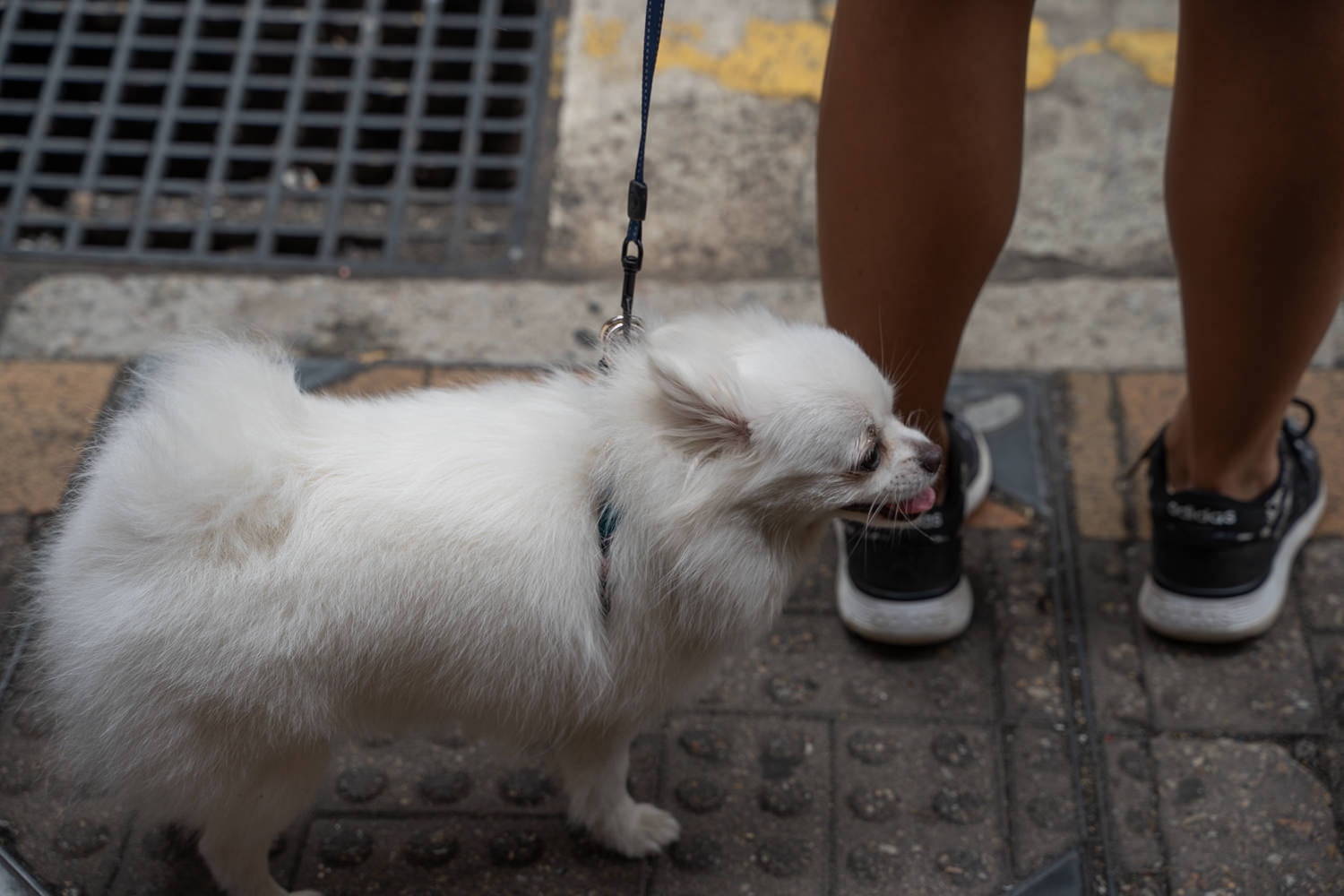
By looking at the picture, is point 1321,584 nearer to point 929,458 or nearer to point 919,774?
point 919,774

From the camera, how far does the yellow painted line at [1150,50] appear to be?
353cm

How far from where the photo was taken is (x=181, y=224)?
3.33 meters

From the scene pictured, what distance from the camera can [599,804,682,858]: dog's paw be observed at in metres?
2.13

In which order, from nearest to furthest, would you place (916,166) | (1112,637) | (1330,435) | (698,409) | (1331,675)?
(698,409) → (916,166) → (1331,675) → (1112,637) → (1330,435)

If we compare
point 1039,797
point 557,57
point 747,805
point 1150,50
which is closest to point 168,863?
point 747,805

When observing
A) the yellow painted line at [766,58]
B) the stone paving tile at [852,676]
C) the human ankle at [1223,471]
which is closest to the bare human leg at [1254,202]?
the human ankle at [1223,471]

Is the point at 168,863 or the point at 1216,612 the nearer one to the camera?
the point at 168,863

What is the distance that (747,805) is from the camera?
2256mm

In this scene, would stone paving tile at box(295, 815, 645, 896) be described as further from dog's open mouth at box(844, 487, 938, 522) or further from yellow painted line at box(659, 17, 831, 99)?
yellow painted line at box(659, 17, 831, 99)

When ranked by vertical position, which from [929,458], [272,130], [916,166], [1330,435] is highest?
[916,166]

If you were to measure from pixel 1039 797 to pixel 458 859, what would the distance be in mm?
1095

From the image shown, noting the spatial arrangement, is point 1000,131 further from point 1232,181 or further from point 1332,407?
point 1332,407

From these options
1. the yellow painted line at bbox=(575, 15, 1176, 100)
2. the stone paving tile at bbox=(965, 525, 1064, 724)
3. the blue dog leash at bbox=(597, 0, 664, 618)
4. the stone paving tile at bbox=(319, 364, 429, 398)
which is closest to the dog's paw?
the blue dog leash at bbox=(597, 0, 664, 618)

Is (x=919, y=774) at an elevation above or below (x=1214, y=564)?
below
